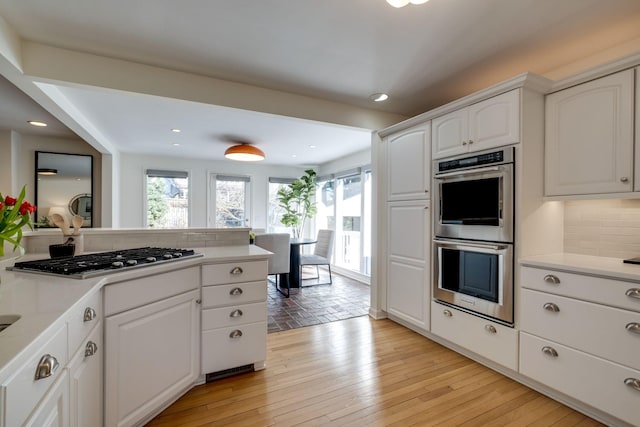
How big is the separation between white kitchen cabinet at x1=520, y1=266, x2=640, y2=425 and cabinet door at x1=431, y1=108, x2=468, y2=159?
3.35 feet

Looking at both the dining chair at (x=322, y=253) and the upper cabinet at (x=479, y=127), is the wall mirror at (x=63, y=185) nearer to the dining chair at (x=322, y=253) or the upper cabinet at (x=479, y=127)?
the dining chair at (x=322, y=253)

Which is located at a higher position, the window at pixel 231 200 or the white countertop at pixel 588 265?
the window at pixel 231 200

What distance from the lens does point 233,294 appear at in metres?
1.97

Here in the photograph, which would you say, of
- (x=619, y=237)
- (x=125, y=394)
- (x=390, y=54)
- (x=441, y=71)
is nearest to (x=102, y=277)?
(x=125, y=394)

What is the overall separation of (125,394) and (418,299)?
223 centimetres

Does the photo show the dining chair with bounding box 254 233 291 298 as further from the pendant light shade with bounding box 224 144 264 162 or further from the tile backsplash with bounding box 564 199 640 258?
the tile backsplash with bounding box 564 199 640 258

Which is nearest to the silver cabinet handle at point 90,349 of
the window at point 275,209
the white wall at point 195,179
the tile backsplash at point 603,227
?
the tile backsplash at point 603,227

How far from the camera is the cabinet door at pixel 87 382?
3.38 ft

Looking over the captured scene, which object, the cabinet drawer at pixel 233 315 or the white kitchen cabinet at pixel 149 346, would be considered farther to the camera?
the cabinet drawer at pixel 233 315

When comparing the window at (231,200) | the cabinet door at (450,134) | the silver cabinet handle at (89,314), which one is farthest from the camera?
the window at (231,200)

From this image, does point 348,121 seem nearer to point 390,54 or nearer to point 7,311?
point 390,54

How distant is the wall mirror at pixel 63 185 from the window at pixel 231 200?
206 cm

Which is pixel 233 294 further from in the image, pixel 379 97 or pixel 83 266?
pixel 379 97

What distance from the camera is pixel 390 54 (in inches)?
79.8
